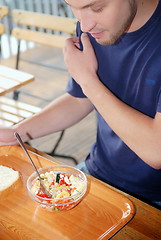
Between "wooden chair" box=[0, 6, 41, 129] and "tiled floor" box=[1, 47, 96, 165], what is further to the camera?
"tiled floor" box=[1, 47, 96, 165]

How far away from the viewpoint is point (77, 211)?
1.09 meters

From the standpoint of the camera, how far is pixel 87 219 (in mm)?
1053

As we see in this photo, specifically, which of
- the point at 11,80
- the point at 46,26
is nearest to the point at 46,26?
the point at 46,26

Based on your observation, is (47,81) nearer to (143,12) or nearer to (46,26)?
(46,26)

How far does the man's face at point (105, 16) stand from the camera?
3.70ft

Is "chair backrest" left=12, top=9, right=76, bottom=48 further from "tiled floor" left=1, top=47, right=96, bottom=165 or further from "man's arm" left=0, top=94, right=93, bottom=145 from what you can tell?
"man's arm" left=0, top=94, right=93, bottom=145

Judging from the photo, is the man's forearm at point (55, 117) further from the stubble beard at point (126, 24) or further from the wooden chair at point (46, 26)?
the wooden chair at point (46, 26)

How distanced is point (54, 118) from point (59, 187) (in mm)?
506

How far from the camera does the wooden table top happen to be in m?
2.36

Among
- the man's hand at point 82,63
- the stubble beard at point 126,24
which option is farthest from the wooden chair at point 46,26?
the stubble beard at point 126,24

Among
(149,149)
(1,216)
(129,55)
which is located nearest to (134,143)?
(149,149)

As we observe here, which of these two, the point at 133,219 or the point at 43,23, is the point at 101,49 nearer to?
the point at 133,219

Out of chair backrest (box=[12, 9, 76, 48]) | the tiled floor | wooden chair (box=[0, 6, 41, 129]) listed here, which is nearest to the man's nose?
wooden chair (box=[0, 6, 41, 129])

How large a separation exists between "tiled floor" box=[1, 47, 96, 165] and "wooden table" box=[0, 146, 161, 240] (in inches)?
74.0
